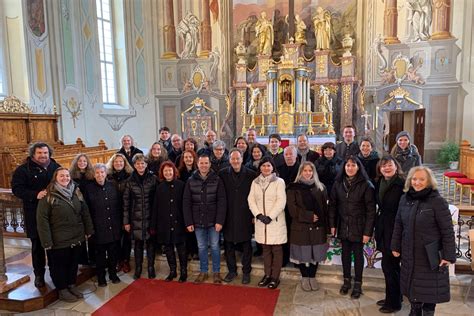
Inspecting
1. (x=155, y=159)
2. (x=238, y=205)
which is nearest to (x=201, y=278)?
(x=238, y=205)

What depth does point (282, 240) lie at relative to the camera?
347 cm

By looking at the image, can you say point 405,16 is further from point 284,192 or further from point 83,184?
point 83,184

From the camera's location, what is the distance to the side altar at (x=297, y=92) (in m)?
11.4

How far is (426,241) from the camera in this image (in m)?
2.55

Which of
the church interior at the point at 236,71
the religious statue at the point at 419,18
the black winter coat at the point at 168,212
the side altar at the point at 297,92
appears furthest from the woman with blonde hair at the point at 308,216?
the religious statue at the point at 419,18

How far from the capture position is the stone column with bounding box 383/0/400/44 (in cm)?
1171

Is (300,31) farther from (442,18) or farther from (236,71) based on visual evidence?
(442,18)

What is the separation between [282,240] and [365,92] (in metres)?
10.1

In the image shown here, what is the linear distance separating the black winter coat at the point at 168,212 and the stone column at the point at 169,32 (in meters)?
11.3

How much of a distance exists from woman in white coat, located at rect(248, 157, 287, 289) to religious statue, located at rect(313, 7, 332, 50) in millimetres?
9947

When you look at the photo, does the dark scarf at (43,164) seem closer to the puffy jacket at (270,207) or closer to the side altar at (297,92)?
the puffy jacket at (270,207)

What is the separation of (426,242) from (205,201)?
6.69ft

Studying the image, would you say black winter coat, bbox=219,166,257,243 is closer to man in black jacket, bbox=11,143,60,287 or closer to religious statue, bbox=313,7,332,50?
man in black jacket, bbox=11,143,60,287

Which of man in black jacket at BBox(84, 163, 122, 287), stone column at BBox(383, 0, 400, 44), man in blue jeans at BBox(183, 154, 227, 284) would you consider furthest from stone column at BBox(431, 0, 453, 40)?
man in black jacket at BBox(84, 163, 122, 287)
